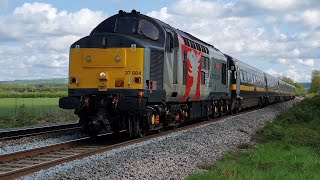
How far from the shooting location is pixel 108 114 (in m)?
13.2

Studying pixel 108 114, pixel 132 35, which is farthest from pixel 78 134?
pixel 132 35

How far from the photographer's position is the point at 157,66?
13859 mm

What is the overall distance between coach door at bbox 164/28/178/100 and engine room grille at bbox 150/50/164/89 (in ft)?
1.12

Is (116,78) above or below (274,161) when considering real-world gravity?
above

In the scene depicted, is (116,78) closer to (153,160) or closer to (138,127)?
(138,127)

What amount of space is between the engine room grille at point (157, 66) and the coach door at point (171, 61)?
340mm

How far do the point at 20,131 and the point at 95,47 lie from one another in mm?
4968

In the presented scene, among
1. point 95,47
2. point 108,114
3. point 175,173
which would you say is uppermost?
point 95,47

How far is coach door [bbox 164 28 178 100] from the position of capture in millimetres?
14562

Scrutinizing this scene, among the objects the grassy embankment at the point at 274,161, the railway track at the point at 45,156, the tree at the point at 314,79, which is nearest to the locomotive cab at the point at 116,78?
the railway track at the point at 45,156

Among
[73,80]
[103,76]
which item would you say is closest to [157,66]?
[103,76]

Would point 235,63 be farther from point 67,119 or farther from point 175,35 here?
point 175,35

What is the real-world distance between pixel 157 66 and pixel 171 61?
1.15 metres

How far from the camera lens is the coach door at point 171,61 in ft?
47.8
